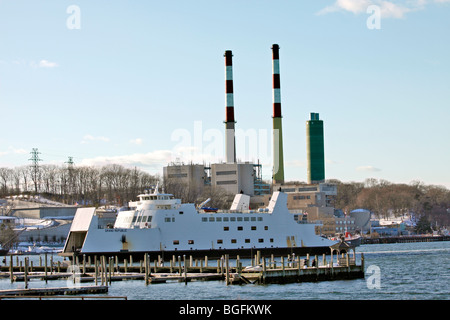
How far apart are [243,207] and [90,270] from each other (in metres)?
20.7

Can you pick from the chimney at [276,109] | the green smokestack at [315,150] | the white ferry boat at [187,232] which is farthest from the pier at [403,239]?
the white ferry boat at [187,232]

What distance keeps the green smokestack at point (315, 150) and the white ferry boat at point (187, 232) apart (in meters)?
73.2

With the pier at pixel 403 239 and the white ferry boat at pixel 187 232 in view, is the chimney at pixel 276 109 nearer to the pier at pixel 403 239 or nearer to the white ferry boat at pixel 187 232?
the pier at pixel 403 239

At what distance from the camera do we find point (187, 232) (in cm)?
5412

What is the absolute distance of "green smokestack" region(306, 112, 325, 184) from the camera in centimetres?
13200

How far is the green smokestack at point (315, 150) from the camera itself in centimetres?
13200

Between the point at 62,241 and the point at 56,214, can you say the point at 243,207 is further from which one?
the point at 56,214

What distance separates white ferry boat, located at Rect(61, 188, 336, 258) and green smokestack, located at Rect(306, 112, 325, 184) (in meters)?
73.2

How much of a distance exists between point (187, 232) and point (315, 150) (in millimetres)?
80523

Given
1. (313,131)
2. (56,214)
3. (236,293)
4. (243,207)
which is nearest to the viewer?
(236,293)

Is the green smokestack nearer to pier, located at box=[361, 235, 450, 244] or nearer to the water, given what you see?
pier, located at box=[361, 235, 450, 244]
